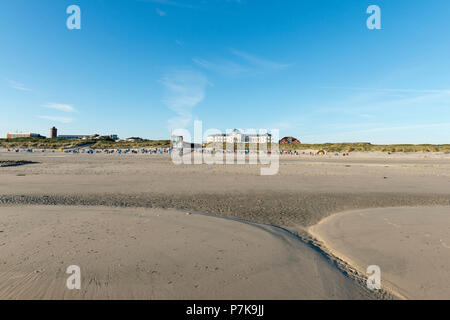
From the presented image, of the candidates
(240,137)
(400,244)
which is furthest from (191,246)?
(240,137)

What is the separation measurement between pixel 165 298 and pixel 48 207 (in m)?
7.54

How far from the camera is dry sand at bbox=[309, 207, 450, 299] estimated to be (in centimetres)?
389

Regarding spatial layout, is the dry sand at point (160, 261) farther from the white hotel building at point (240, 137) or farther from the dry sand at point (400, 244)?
the white hotel building at point (240, 137)

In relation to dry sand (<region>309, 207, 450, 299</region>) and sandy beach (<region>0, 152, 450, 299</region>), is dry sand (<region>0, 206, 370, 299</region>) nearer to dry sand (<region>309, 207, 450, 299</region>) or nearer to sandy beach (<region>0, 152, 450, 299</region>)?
sandy beach (<region>0, 152, 450, 299</region>)

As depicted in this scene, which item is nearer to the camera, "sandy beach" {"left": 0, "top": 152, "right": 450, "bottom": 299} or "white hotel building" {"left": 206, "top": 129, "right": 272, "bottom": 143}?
"sandy beach" {"left": 0, "top": 152, "right": 450, "bottom": 299}

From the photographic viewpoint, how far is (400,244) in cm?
536

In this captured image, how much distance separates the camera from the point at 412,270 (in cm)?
424

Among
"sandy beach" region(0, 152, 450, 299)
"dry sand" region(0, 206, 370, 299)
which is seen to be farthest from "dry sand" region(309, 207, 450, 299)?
"dry sand" region(0, 206, 370, 299)

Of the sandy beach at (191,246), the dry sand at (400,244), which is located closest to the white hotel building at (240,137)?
the sandy beach at (191,246)

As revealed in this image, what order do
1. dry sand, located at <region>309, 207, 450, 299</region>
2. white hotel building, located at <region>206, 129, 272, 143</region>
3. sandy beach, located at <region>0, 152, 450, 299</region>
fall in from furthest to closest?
white hotel building, located at <region>206, 129, 272, 143</region>
dry sand, located at <region>309, 207, 450, 299</region>
sandy beach, located at <region>0, 152, 450, 299</region>

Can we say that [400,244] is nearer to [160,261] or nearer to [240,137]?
[160,261]

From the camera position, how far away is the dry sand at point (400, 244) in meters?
3.89

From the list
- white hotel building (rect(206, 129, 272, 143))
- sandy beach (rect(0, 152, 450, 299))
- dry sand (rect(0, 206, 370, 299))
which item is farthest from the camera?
white hotel building (rect(206, 129, 272, 143))
